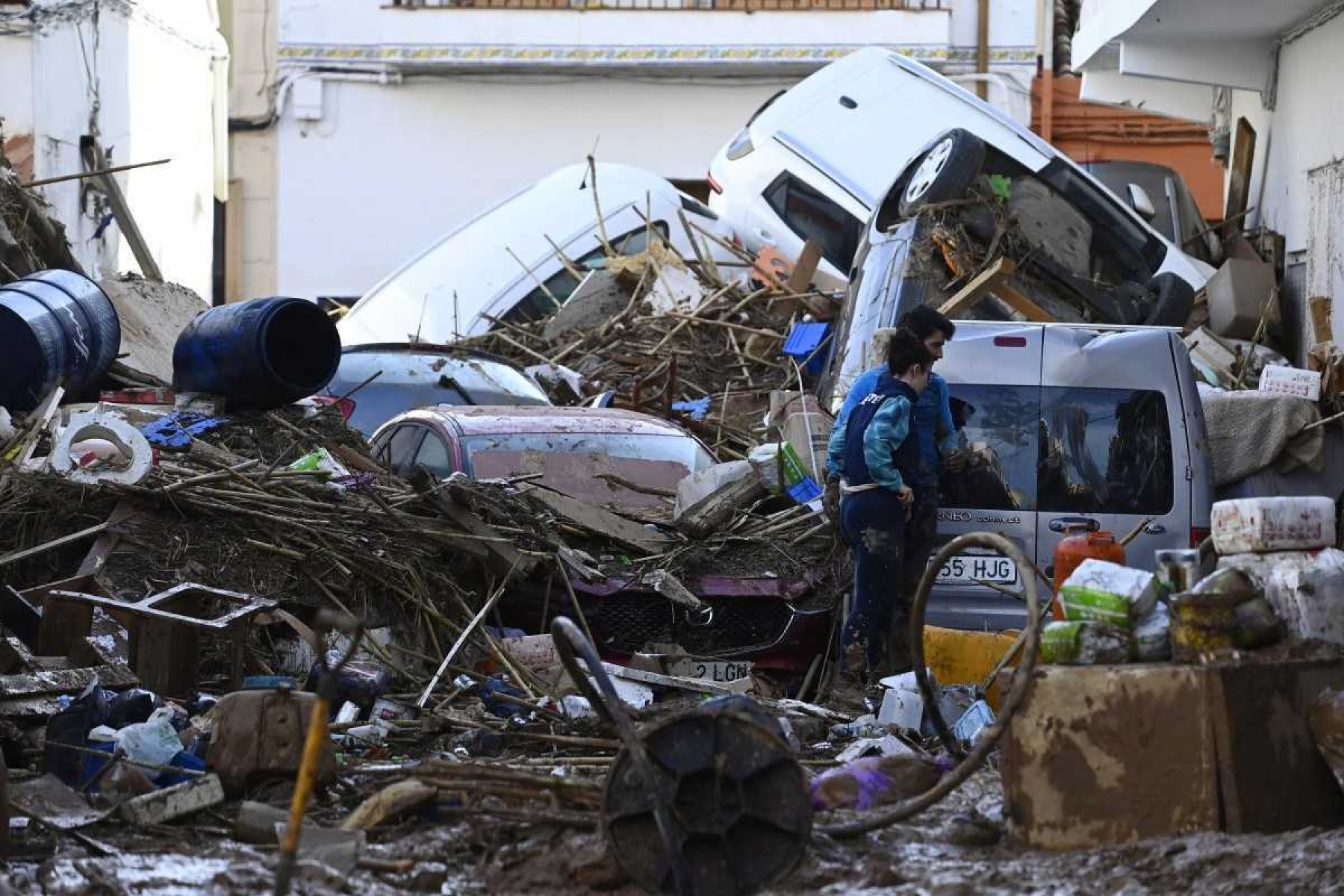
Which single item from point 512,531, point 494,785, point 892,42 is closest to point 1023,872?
point 494,785

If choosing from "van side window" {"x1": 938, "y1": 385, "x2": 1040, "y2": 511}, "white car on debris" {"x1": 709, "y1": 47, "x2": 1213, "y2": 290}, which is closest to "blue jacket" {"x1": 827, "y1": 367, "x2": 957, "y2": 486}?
"van side window" {"x1": 938, "y1": 385, "x2": 1040, "y2": 511}

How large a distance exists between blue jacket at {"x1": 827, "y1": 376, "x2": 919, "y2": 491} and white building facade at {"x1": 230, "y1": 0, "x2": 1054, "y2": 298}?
21235 millimetres

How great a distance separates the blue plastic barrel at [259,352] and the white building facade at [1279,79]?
7069 mm

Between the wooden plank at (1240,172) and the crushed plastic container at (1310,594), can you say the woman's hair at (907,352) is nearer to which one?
the crushed plastic container at (1310,594)

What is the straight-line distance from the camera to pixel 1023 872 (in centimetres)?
546

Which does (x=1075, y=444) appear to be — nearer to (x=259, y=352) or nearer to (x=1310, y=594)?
(x=1310, y=594)

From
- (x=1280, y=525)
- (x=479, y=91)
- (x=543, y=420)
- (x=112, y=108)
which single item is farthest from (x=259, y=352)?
(x=479, y=91)

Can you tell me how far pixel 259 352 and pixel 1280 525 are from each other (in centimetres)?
652

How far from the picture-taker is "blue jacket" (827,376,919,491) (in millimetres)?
9242

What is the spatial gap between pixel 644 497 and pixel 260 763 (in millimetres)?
4710

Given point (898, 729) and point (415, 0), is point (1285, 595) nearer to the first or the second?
point (898, 729)

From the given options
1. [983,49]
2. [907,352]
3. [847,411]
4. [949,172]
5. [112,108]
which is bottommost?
[847,411]

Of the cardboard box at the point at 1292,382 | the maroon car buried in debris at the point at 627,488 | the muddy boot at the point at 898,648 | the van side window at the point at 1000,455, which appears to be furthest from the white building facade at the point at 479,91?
the muddy boot at the point at 898,648

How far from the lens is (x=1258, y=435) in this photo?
1166 centimetres
